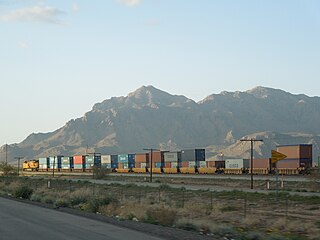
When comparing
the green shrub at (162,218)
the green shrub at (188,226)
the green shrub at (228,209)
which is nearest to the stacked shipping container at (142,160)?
the green shrub at (228,209)

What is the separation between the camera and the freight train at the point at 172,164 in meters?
83.8

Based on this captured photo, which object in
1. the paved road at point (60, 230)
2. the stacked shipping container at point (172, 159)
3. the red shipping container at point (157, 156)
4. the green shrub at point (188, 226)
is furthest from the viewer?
the red shipping container at point (157, 156)

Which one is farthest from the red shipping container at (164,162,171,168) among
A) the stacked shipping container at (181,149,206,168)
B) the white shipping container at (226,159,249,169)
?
the white shipping container at (226,159,249,169)

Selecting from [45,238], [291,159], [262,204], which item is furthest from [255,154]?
[45,238]

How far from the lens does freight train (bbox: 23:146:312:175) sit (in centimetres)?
8375

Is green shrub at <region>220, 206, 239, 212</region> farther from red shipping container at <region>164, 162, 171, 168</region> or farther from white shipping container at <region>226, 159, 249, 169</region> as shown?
red shipping container at <region>164, 162, 171, 168</region>

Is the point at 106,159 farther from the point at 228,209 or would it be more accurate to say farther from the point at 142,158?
the point at 228,209

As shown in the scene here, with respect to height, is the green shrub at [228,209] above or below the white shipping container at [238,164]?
below

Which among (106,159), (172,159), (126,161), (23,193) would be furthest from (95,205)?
(106,159)

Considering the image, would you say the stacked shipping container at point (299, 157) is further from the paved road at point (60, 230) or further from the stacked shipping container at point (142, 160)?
the paved road at point (60, 230)

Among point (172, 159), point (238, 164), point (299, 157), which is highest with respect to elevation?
point (299, 157)

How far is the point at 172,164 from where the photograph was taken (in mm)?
109375

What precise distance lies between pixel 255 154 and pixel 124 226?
157888 mm

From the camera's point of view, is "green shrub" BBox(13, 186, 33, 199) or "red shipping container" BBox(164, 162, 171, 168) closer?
"green shrub" BBox(13, 186, 33, 199)
